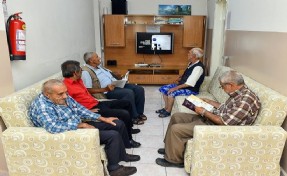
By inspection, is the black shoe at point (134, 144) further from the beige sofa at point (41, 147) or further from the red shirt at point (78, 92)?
the beige sofa at point (41, 147)

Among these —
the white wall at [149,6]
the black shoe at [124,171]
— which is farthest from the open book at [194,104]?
the white wall at [149,6]

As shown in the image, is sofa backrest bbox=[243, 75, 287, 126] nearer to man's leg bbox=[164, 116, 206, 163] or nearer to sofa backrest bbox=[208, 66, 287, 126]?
sofa backrest bbox=[208, 66, 287, 126]

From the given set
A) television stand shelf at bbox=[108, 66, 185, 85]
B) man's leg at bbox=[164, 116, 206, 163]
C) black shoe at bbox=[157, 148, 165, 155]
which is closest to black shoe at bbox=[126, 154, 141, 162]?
black shoe at bbox=[157, 148, 165, 155]

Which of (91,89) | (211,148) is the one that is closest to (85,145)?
(211,148)

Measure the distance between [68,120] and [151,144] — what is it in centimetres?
118

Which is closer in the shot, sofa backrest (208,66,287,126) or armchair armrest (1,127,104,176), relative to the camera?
armchair armrest (1,127,104,176)

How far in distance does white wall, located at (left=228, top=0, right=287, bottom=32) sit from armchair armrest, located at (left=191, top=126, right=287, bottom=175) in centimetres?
99

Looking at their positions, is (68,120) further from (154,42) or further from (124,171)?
(154,42)

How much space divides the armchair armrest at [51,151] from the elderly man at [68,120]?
0.31ft

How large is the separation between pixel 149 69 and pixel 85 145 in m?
3.79

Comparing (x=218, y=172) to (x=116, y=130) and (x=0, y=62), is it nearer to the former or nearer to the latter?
(x=116, y=130)

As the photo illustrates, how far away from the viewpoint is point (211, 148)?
1.89 metres

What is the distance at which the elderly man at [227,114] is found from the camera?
6.59ft

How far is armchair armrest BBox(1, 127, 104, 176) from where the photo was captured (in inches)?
71.0
